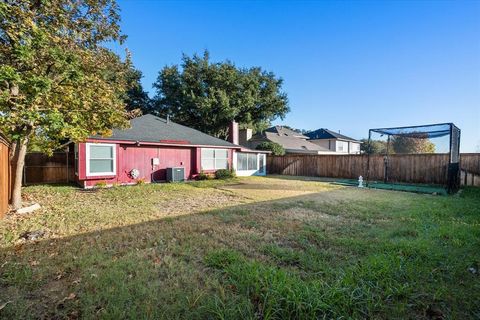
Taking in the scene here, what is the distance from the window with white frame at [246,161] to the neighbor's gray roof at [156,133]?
1873 mm

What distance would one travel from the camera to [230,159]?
16656 millimetres

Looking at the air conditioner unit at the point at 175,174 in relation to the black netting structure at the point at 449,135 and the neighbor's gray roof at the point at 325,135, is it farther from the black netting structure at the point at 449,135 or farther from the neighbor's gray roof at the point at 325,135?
the neighbor's gray roof at the point at 325,135

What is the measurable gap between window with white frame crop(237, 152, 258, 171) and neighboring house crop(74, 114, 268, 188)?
2.9 inches

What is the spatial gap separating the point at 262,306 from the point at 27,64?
22.5 ft

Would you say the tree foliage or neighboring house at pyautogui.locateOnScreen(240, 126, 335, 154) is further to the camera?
neighboring house at pyautogui.locateOnScreen(240, 126, 335, 154)

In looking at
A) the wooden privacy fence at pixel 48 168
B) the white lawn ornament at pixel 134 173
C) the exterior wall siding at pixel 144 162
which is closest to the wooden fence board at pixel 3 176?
the exterior wall siding at pixel 144 162

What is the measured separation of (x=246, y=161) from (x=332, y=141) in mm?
16573

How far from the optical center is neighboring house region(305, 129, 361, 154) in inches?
1203

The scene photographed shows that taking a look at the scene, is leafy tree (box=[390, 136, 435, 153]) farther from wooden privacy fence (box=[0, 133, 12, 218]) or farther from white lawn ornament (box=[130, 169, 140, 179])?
wooden privacy fence (box=[0, 133, 12, 218])

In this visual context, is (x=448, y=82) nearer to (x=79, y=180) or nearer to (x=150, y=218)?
(x=150, y=218)

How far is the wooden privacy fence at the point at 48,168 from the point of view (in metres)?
11.6

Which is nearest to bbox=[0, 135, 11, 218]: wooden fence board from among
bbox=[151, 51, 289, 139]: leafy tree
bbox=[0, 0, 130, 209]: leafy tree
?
bbox=[0, 0, 130, 209]: leafy tree

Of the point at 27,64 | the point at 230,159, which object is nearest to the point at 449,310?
the point at 27,64

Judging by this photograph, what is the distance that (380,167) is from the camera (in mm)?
14750
